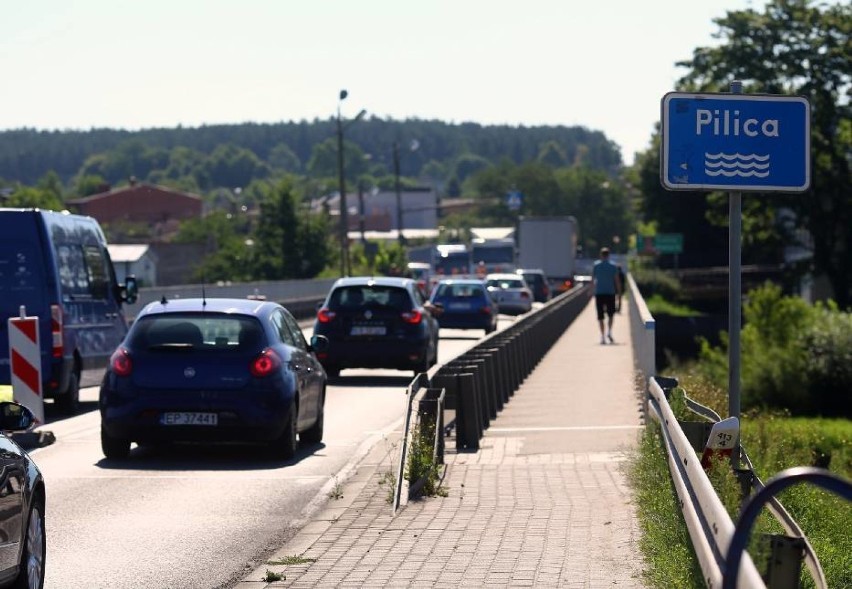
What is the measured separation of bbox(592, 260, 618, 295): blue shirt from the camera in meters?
35.0

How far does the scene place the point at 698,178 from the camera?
1073cm

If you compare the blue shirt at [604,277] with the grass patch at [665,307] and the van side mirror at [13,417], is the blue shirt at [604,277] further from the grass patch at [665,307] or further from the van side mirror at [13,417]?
the grass patch at [665,307]

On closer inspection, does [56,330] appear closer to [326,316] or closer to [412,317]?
[326,316]

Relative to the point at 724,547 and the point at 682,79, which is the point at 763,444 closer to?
the point at 724,547

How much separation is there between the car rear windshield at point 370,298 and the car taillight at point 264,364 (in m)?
10.8

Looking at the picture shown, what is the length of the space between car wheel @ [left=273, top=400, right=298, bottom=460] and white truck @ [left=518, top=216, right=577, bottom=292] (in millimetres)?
64820

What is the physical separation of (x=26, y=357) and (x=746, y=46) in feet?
161

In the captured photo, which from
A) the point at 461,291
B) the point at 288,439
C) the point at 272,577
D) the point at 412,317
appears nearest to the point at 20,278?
the point at 288,439

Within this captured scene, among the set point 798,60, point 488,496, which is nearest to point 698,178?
point 488,496

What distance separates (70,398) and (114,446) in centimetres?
532

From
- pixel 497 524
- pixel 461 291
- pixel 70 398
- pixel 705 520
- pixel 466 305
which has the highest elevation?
pixel 705 520

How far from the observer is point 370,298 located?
25.9 m

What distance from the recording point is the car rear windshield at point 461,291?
41.8m

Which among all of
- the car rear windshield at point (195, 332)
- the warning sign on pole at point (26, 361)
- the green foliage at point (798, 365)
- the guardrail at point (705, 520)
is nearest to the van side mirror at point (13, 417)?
the guardrail at point (705, 520)
